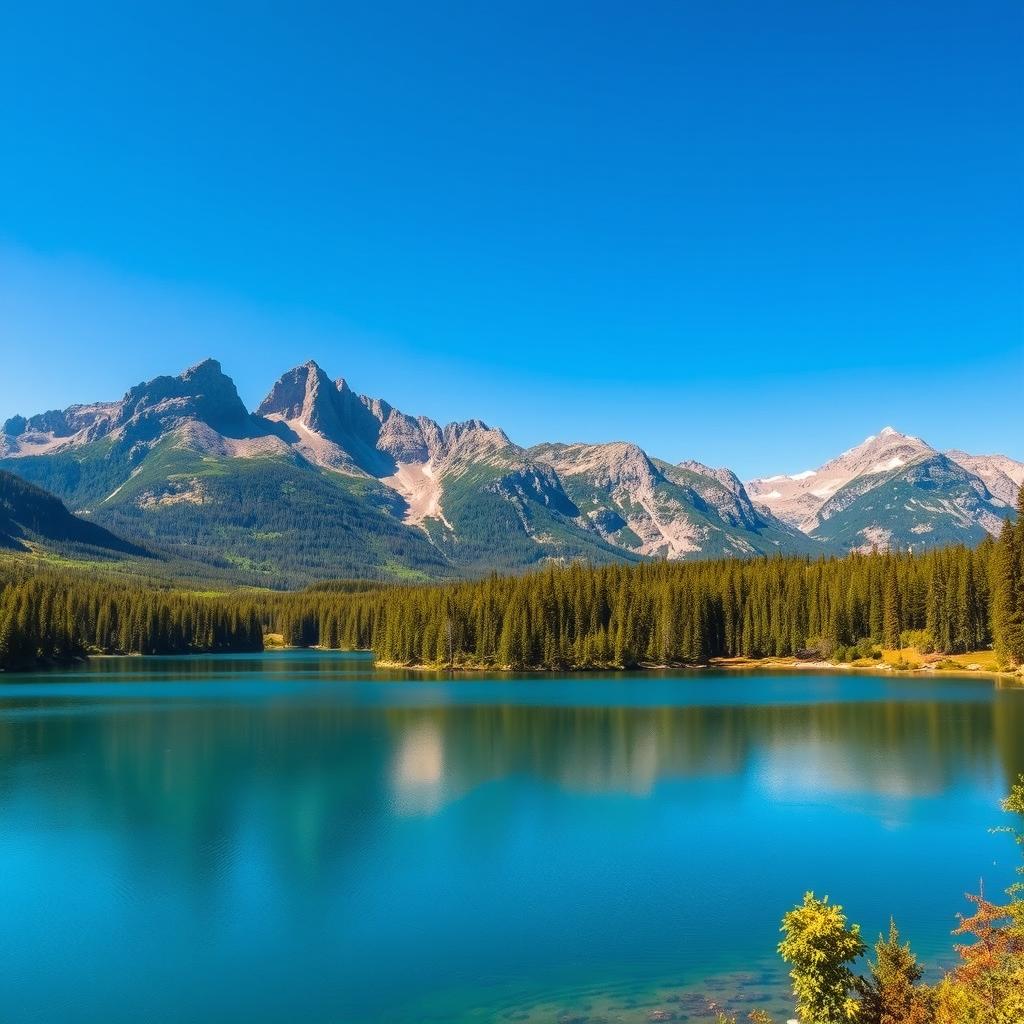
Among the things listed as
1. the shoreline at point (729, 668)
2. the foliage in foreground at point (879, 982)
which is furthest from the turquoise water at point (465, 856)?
the shoreline at point (729, 668)

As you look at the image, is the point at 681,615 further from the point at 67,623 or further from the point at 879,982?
the point at 879,982

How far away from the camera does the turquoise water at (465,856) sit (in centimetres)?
2316

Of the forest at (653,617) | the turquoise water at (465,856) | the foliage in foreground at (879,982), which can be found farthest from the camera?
the forest at (653,617)

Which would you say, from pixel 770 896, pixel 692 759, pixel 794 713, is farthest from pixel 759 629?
pixel 770 896

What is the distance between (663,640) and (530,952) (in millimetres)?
124439

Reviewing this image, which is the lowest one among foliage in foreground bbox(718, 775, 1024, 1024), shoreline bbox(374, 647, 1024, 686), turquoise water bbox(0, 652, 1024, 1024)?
shoreline bbox(374, 647, 1024, 686)

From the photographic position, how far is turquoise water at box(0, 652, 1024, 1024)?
912 inches

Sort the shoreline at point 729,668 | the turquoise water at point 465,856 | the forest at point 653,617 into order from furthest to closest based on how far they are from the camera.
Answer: the forest at point 653,617 < the shoreline at point 729,668 < the turquoise water at point 465,856

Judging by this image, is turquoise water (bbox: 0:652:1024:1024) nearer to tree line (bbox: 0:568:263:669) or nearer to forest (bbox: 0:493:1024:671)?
forest (bbox: 0:493:1024:671)

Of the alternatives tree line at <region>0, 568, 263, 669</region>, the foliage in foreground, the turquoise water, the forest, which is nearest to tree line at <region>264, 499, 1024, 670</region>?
the forest

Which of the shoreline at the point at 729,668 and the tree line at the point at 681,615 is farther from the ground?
the tree line at the point at 681,615

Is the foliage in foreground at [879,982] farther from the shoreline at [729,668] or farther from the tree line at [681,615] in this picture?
the tree line at [681,615]

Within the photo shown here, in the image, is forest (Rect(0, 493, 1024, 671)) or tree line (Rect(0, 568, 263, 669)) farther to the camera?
tree line (Rect(0, 568, 263, 669))

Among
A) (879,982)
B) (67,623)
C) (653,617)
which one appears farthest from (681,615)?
(879,982)
